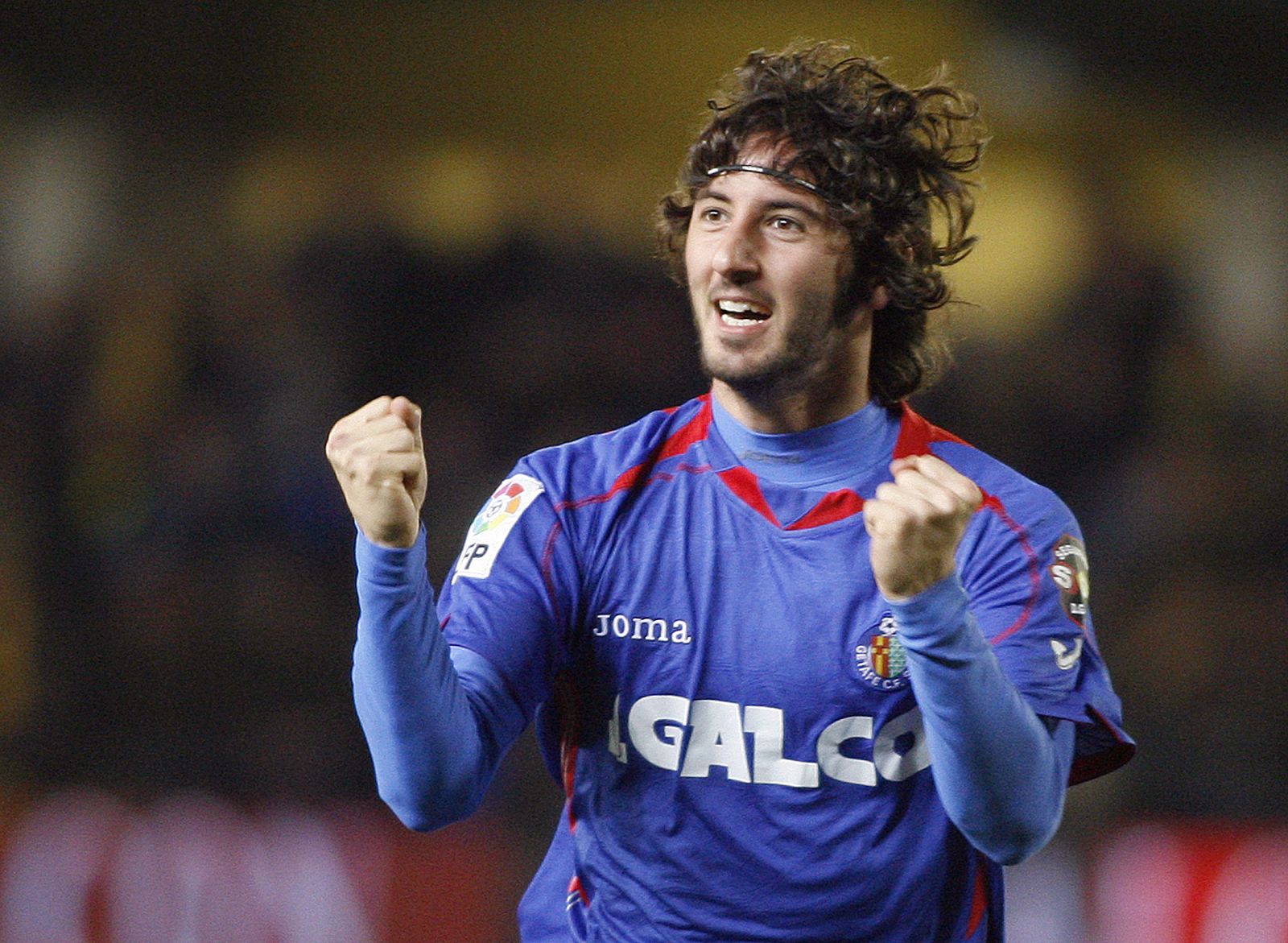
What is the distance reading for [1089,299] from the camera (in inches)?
295

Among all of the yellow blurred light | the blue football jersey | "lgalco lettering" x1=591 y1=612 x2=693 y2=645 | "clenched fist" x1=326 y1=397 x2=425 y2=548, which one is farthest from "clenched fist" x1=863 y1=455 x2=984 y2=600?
the yellow blurred light

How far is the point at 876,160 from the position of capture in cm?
271

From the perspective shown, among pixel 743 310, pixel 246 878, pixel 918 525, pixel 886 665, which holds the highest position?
pixel 743 310

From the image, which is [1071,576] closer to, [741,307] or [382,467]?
[741,307]

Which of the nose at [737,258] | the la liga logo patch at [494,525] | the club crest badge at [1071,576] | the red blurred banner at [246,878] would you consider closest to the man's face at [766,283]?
the nose at [737,258]

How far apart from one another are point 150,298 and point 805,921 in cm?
573

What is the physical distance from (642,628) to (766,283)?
0.55 meters

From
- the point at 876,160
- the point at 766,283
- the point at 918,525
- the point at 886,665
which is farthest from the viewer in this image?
the point at 876,160

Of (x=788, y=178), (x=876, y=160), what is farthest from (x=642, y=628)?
(x=876, y=160)

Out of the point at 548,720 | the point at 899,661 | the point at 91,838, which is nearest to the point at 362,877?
the point at 91,838

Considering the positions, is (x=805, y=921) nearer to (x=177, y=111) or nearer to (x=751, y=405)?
(x=751, y=405)

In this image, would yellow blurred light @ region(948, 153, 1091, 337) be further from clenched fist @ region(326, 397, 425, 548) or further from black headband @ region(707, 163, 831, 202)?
clenched fist @ region(326, 397, 425, 548)

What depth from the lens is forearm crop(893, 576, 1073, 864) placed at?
2.12 m

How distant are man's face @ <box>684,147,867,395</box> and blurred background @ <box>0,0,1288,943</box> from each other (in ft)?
10.2
